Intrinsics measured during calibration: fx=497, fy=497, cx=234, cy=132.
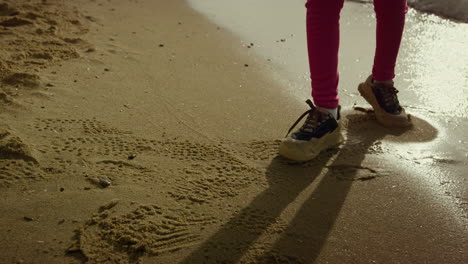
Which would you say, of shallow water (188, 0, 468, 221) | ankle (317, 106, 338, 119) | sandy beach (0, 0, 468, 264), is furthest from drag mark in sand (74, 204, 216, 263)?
shallow water (188, 0, 468, 221)

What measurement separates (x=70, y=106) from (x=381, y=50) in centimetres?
150

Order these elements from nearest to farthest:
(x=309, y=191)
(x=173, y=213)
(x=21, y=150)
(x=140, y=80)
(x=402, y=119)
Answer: (x=173, y=213) < (x=309, y=191) < (x=21, y=150) < (x=402, y=119) < (x=140, y=80)

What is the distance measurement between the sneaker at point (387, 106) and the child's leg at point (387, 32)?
0.05 metres

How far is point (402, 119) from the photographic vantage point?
2.29 metres

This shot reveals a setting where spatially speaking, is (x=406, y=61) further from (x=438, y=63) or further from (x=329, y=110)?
(x=329, y=110)

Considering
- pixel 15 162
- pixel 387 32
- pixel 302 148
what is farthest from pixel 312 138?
pixel 15 162

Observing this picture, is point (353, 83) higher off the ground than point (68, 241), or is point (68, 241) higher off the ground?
point (353, 83)

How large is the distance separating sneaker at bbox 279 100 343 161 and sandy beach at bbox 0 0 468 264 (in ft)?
0.13

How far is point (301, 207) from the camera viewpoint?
1710 millimetres

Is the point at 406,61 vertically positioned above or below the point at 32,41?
above

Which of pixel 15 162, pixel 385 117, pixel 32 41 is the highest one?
pixel 385 117

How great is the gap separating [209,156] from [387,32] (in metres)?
1.01

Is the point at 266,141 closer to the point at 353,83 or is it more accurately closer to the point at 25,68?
the point at 353,83

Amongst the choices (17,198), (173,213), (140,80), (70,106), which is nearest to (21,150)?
(17,198)
